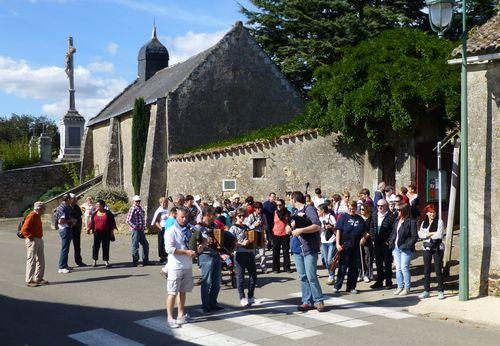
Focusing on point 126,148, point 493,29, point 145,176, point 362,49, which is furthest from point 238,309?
point 126,148

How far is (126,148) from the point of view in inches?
1179

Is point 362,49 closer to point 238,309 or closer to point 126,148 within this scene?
point 238,309

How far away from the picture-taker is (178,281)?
8.56 meters

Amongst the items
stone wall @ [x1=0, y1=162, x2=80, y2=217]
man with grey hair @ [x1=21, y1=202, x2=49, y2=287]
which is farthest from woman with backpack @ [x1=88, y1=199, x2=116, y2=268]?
stone wall @ [x1=0, y1=162, x2=80, y2=217]

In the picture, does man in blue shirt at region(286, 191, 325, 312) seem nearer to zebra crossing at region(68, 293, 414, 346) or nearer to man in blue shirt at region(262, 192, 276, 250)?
zebra crossing at region(68, 293, 414, 346)

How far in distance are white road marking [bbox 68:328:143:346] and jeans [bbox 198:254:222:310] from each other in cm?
173

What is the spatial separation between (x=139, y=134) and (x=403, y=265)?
62.2 ft

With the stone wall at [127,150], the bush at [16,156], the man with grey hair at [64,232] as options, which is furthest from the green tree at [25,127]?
the man with grey hair at [64,232]

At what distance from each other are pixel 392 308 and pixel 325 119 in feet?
30.6

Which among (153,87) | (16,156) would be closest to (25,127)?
(16,156)

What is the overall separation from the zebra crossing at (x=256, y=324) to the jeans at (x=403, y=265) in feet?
4.08

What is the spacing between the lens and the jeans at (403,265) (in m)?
10.6

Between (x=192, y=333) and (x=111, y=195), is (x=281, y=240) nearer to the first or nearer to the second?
(x=192, y=333)

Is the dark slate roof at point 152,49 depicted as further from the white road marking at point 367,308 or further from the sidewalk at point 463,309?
the sidewalk at point 463,309
